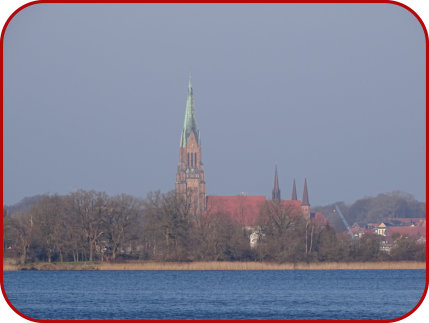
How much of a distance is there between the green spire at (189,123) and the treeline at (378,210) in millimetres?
17085

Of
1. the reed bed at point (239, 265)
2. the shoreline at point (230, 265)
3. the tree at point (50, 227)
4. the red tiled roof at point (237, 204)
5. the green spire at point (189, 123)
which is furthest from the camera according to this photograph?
the green spire at point (189, 123)

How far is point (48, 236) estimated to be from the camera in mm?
44281

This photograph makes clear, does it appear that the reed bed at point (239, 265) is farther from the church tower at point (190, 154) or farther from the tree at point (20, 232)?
the church tower at point (190, 154)

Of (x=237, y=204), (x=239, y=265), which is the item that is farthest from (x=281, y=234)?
(x=237, y=204)

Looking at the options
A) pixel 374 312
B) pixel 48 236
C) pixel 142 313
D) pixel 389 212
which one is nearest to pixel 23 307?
pixel 142 313

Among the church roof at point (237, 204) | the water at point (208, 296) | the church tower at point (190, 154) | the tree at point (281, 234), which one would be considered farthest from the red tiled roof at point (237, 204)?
the water at point (208, 296)

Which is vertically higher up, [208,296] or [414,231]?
[414,231]

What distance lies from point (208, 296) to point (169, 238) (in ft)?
51.7

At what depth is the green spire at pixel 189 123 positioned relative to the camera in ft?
335

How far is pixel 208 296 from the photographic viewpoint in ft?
102

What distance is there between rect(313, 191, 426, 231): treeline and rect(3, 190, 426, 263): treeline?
43.9 meters

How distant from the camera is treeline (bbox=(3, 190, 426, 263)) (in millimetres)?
45938

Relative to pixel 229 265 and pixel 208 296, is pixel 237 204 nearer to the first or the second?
pixel 229 265

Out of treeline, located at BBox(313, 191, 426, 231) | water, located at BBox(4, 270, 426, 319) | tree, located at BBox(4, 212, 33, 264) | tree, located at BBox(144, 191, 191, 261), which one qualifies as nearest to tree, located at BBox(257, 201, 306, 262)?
water, located at BBox(4, 270, 426, 319)
